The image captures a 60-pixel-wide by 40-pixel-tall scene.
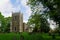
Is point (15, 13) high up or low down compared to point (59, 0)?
up

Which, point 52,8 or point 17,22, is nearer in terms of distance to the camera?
point 52,8

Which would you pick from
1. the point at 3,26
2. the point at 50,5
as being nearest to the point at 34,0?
the point at 50,5

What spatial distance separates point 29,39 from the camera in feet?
92.6

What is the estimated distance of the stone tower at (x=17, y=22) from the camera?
9416 centimetres

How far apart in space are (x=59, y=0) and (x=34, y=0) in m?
9.10

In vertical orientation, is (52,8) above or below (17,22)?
below

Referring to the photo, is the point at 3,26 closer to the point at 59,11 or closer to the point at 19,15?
the point at 19,15

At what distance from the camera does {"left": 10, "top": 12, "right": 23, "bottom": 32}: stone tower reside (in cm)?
9416

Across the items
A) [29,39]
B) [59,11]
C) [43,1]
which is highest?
[43,1]

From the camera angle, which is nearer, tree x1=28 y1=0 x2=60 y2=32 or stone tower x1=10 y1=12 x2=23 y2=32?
tree x1=28 y1=0 x2=60 y2=32

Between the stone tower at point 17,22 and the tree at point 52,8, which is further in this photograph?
the stone tower at point 17,22

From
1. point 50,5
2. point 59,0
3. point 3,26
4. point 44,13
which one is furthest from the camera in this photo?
point 3,26

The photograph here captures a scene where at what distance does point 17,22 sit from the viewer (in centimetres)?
9544

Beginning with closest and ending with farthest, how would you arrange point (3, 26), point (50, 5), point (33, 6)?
point (50, 5) → point (33, 6) → point (3, 26)
